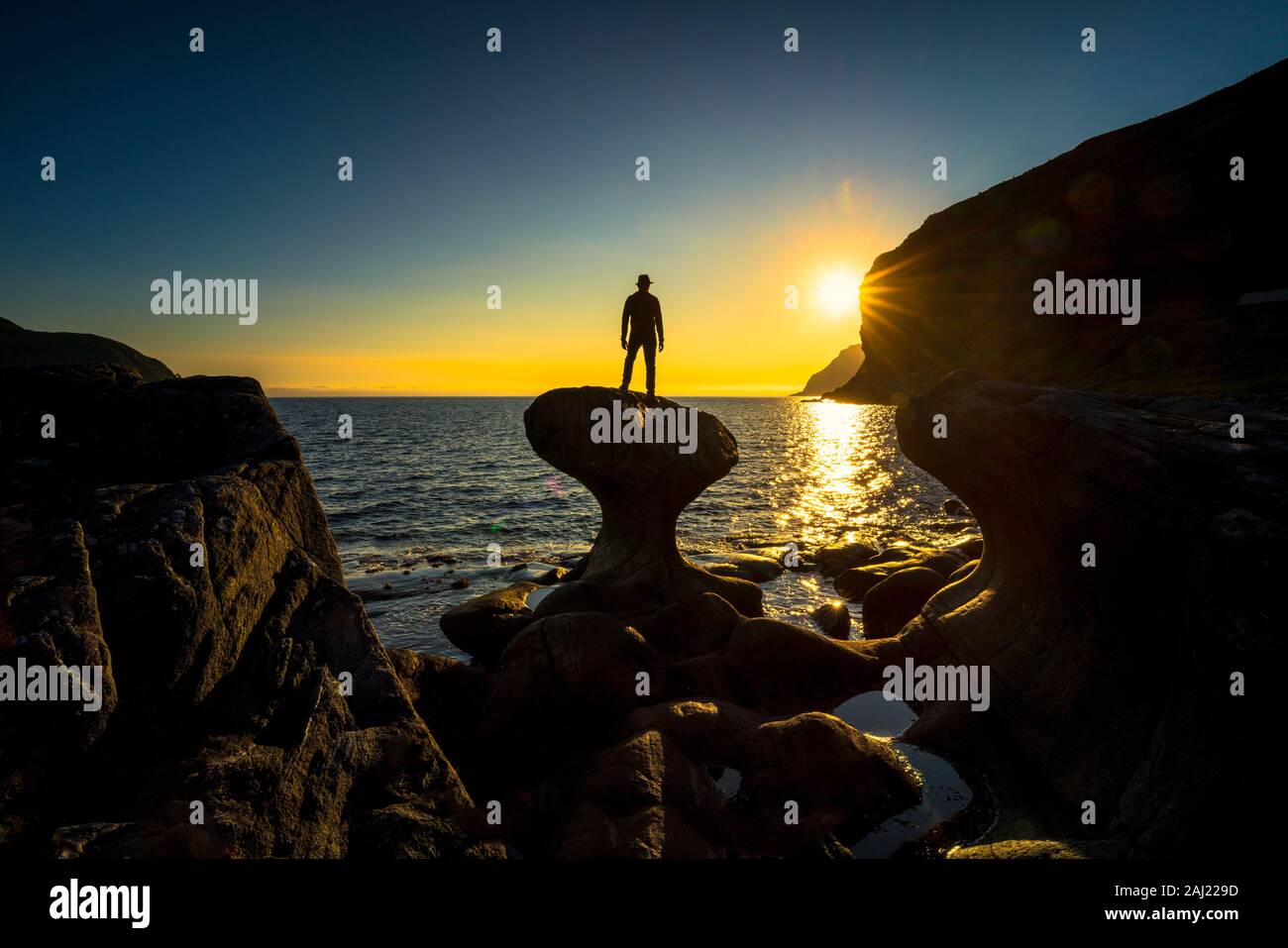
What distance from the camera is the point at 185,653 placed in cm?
448

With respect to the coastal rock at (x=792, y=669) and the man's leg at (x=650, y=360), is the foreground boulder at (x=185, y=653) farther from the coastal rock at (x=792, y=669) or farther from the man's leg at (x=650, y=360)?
the man's leg at (x=650, y=360)

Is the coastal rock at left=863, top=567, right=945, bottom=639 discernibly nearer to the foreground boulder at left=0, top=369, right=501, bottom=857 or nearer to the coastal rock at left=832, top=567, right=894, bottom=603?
the coastal rock at left=832, top=567, right=894, bottom=603

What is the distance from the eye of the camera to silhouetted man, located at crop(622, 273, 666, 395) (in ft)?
48.4

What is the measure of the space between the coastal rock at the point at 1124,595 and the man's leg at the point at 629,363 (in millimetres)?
7483

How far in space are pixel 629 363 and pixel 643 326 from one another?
1009mm

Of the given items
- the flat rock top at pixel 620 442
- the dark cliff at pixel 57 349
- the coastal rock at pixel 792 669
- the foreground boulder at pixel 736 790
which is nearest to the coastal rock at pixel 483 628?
the flat rock top at pixel 620 442

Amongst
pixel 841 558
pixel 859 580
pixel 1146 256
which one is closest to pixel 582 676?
pixel 859 580

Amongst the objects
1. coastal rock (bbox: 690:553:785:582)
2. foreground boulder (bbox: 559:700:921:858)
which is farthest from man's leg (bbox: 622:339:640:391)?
foreground boulder (bbox: 559:700:921:858)

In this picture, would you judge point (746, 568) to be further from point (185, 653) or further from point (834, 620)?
point (185, 653)

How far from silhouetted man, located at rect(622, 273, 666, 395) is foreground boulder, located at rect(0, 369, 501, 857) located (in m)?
Result: 9.93

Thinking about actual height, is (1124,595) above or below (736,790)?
above
